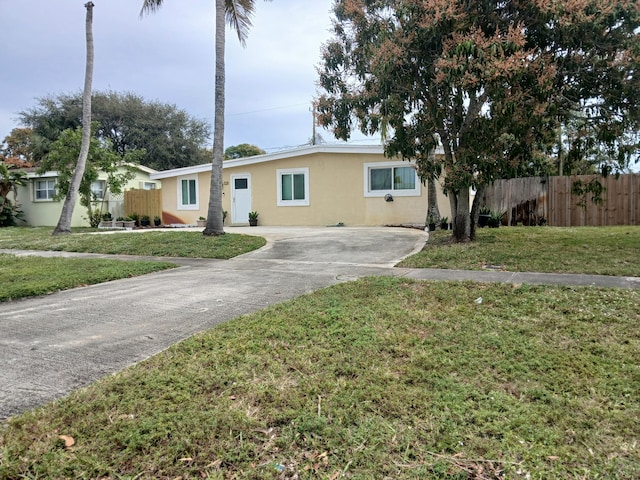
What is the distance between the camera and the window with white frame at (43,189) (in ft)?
73.9

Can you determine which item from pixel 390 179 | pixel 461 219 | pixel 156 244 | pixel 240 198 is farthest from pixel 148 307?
pixel 240 198

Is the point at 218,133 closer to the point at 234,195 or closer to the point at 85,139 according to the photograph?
the point at 234,195

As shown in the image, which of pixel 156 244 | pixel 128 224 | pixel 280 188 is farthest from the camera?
pixel 128 224

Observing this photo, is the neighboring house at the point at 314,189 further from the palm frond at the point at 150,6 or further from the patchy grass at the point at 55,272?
the patchy grass at the point at 55,272

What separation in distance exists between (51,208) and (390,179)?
718 inches

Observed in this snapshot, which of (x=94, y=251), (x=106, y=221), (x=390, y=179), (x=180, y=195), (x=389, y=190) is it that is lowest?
(x=94, y=251)

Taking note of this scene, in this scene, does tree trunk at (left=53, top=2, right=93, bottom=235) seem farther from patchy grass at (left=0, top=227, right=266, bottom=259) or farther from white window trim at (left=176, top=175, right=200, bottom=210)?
white window trim at (left=176, top=175, right=200, bottom=210)

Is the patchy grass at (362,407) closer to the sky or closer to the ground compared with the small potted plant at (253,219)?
closer to the ground

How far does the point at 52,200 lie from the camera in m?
22.2

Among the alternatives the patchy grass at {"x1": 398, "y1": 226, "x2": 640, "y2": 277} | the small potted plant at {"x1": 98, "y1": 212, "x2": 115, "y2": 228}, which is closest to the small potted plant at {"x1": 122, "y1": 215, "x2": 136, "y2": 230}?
the small potted plant at {"x1": 98, "y1": 212, "x2": 115, "y2": 228}

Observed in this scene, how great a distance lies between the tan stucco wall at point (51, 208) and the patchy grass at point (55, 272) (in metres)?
12.6

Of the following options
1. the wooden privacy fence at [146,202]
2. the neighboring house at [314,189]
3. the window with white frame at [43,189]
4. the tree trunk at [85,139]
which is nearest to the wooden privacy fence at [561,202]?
the neighboring house at [314,189]

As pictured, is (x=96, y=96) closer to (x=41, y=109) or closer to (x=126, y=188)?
(x=41, y=109)

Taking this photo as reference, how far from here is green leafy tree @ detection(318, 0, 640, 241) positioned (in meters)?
7.09
